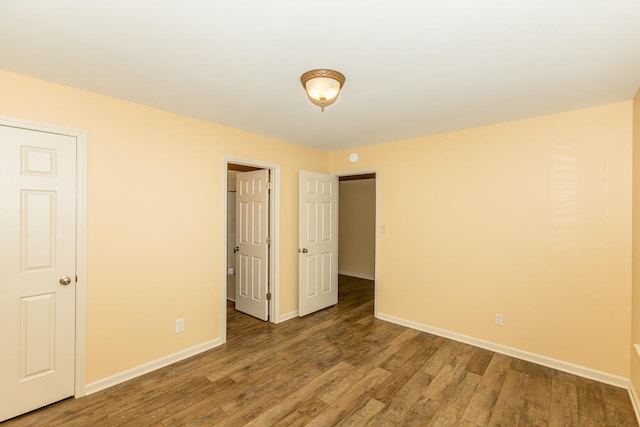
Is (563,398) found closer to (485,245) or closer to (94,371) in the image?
(485,245)

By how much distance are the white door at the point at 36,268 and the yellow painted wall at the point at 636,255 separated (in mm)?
4300

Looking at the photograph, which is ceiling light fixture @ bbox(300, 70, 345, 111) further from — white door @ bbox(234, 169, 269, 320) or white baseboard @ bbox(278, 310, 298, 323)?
white baseboard @ bbox(278, 310, 298, 323)

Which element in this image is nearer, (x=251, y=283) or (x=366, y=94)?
(x=366, y=94)

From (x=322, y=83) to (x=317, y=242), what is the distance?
Result: 104 inches

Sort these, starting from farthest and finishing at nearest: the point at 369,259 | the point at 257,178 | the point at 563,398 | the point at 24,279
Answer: the point at 369,259, the point at 257,178, the point at 563,398, the point at 24,279

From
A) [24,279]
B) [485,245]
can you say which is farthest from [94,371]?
[485,245]

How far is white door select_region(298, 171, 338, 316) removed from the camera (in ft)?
13.2

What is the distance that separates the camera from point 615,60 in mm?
1779

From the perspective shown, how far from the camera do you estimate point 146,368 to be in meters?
2.61

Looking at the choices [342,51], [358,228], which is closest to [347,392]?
[342,51]

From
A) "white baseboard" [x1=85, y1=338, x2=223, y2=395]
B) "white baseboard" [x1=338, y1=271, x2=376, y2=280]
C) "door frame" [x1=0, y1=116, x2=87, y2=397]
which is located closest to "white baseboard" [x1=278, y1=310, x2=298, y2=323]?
"white baseboard" [x1=85, y1=338, x2=223, y2=395]

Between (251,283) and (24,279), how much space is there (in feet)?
7.62

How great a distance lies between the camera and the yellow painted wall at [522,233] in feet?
8.14

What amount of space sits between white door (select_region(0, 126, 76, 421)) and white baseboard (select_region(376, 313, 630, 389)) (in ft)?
11.4
